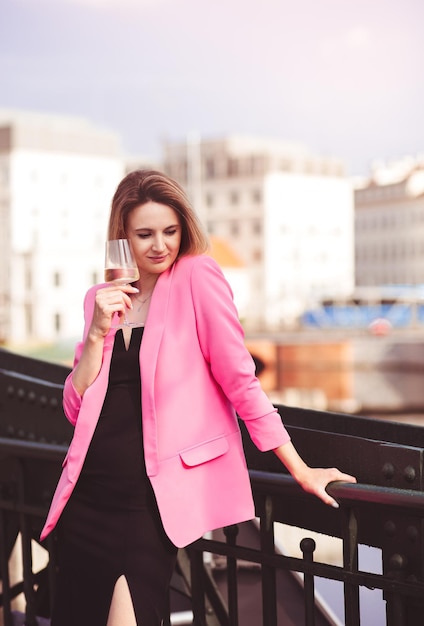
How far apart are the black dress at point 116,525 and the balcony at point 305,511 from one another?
0.29 m

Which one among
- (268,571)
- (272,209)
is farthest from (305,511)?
(272,209)

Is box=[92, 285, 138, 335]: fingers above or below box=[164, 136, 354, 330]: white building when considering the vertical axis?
below

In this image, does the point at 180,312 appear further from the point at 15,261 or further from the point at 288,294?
the point at 288,294

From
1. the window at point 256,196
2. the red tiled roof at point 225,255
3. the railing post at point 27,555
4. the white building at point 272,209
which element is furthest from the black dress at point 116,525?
the window at point 256,196

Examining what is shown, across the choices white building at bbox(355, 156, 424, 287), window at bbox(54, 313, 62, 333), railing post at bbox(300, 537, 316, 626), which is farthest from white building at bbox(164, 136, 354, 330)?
railing post at bbox(300, 537, 316, 626)

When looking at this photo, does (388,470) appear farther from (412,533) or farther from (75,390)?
(75,390)

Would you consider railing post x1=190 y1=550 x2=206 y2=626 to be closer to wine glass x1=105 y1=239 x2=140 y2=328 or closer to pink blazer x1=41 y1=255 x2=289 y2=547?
pink blazer x1=41 y1=255 x2=289 y2=547

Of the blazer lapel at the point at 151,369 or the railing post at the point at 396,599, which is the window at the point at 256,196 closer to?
the blazer lapel at the point at 151,369

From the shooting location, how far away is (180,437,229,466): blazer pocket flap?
6.63 feet

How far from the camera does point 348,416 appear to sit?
237 centimetres

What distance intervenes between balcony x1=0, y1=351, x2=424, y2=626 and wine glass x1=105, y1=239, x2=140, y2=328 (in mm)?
548

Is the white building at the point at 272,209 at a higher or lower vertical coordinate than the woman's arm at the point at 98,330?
higher

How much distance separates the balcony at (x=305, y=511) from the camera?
1.97m

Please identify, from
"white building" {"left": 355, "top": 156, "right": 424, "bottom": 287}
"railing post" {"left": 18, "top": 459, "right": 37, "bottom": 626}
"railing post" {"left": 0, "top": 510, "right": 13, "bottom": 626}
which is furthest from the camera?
"white building" {"left": 355, "top": 156, "right": 424, "bottom": 287}
